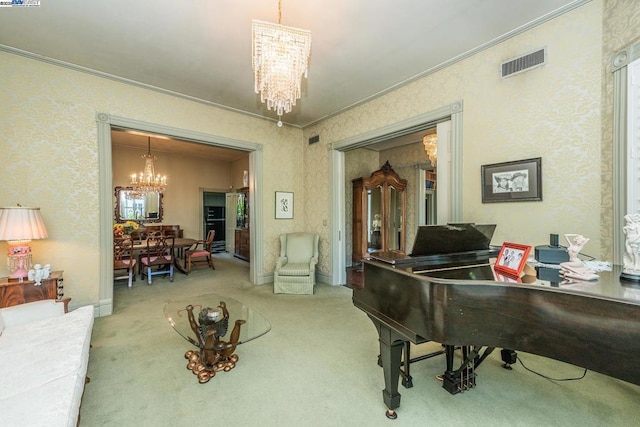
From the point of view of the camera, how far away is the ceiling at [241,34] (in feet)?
7.86

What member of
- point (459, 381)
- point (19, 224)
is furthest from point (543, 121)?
point (19, 224)

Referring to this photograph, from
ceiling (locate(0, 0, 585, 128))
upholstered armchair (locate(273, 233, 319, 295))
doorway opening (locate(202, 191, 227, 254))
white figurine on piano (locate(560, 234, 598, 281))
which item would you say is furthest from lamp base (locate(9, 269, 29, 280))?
doorway opening (locate(202, 191, 227, 254))

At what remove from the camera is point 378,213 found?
625cm

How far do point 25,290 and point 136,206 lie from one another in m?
5.38

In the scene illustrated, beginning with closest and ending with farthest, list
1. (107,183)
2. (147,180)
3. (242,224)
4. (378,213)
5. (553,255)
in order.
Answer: (553,255), (107,183), (378,213), (147,180), (242,224)

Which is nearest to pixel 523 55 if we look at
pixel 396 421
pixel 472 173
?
pixel 472 173

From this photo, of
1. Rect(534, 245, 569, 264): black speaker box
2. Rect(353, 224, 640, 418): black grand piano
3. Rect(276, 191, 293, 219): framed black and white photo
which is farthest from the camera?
Rect(276, 191, 293, 219): framed black and white photo

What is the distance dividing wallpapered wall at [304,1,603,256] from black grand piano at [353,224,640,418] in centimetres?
94

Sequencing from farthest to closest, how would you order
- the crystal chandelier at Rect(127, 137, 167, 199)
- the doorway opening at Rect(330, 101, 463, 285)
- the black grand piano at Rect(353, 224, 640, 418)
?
the crystal chandelier at Rect(127, 137, 167, 199) < the doorway opening at Rect(330, 101, 463, 285) < the black grand piano at Rect(353, 224, 640, 418)

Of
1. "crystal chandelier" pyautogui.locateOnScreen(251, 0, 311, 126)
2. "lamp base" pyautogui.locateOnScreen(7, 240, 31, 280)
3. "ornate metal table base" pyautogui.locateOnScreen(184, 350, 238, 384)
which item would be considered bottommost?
"ornate metal table base" pyautogui.locateOnScreen(184, 350, 238, 384)

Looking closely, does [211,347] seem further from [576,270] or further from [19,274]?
[576,270]

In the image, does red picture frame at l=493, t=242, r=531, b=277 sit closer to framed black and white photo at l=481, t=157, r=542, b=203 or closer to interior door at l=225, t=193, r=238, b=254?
framed black and white photo at l=481, t=157, r=542, b=203

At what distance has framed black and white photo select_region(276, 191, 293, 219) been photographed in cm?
534

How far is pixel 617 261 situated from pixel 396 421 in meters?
2.12
